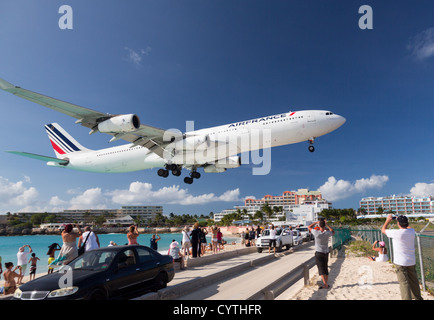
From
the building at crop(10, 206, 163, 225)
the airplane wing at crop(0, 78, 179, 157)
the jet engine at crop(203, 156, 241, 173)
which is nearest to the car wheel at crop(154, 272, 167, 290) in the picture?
the airplane wing at crop(0, 78, 179, 157)

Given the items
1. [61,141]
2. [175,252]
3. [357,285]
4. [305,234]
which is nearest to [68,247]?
[175,252]

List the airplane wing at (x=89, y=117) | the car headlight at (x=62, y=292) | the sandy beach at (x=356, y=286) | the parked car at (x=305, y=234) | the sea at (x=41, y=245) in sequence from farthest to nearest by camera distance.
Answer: the sea at (x=41, y=245) < the parked car at (x=305, y=234) < the airplane wing at (x=89, y=117) < the sandy beach at (x=356, y=286) < the car headlight at (x=62, y=292)

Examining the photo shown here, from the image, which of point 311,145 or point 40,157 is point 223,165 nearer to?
point 311,145

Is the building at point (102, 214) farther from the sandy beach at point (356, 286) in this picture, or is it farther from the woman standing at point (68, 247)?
the sandy beach at point (356, 286)

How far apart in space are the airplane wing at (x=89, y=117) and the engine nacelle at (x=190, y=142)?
910 millimetres

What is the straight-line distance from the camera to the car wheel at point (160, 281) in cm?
787

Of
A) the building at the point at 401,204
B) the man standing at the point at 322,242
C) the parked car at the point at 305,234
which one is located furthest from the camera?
the building at the point at 401,204

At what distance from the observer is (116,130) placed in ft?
63.9

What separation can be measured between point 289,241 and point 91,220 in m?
171

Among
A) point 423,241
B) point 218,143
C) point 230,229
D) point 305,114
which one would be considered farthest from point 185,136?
point 230,229

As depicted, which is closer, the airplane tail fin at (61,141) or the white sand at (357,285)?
the white sand at (357,285)

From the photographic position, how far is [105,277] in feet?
20.8

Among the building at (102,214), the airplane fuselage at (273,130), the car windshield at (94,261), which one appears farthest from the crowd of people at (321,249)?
the building at (102,214)

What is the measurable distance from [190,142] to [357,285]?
1669 centimetres
